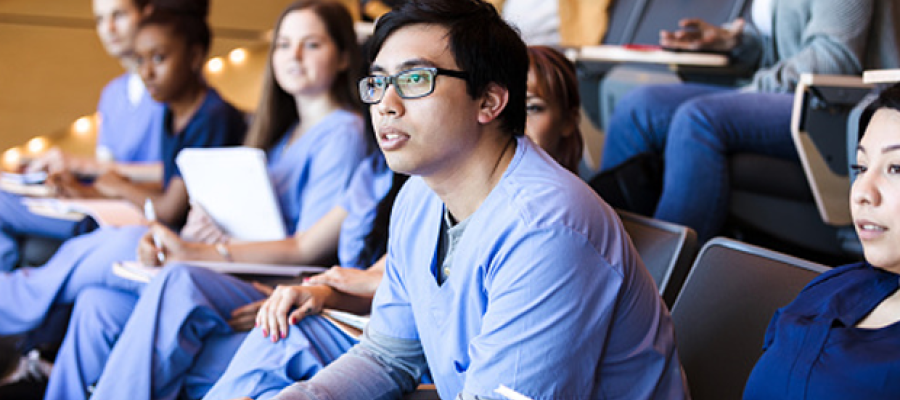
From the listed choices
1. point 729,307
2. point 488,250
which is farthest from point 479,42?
point 729,307

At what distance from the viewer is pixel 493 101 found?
1086mm

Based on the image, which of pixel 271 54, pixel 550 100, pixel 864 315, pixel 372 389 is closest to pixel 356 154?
pixel 271 54

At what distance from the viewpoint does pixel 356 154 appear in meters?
2.02

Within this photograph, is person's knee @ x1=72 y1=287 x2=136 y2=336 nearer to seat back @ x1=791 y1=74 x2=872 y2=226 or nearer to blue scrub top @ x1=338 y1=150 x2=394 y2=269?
blue scrub top @ x1=338 y1=150 x2=394 y2=269

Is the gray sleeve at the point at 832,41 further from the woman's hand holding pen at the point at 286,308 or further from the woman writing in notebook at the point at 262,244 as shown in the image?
the woman's hand holding pen at the point at 286,308

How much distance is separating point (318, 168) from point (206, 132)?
2.11 ft

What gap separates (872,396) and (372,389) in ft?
1.95

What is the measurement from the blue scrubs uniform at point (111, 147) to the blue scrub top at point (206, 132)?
8.1 inches

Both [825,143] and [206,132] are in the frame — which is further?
[206,132]

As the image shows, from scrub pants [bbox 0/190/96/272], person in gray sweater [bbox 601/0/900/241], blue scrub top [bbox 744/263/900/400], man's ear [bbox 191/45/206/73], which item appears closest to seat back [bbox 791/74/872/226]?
person in gray sweater [bbox 601/0/900/241]

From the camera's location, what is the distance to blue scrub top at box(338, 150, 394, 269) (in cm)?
180

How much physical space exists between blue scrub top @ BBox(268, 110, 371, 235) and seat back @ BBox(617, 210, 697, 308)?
0.67m

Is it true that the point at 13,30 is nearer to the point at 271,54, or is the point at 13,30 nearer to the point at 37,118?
the point at 37,118

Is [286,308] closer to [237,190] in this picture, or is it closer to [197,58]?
[237,190]
